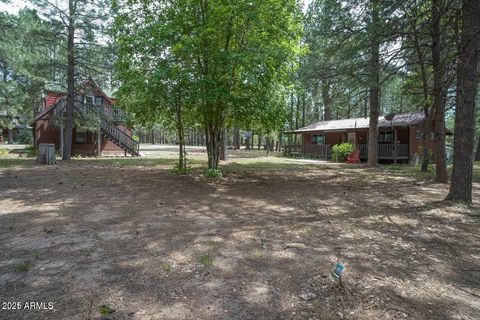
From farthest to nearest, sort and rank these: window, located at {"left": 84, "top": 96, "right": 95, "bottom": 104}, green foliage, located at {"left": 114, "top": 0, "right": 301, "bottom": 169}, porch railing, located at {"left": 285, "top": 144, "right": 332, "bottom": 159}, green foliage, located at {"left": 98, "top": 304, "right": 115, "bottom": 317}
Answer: porch railing, located at {"left": 285, "top": 144, "right": 332, "bottom": 159} < window, located at {"left": 84, "top": 96, "right": 95, "bottom": 104} < green foliage, located at {"left": 114, "top": 0, "right": 301, "bottom": 169} < green foliage, located at {"left": 98, "top": 304, "right": 115, "bottom": 317}

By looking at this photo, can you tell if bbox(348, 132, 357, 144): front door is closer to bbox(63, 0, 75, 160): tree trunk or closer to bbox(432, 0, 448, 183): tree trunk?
bbox(432, 0, 448, 183): tree trunk

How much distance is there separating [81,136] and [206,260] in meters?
24.3

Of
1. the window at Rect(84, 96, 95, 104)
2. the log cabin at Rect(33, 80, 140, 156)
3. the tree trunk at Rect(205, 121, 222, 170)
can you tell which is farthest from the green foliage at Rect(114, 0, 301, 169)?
the window at Rect(84, 96, 95, 104)

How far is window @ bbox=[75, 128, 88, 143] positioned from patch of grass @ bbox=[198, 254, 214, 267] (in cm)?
2387

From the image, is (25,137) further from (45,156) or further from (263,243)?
(263,243)

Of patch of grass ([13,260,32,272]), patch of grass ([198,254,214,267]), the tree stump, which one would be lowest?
patch of grass ([198,254,214,267])

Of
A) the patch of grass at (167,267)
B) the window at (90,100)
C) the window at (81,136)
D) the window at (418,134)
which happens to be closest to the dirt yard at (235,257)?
the patch of grass at (167,267)

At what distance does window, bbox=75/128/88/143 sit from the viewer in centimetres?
2386

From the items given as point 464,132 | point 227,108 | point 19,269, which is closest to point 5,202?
point 19,269

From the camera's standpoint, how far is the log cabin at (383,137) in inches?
822

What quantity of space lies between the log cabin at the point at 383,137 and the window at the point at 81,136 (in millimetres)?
18763

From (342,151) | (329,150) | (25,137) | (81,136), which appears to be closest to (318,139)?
(329,150)

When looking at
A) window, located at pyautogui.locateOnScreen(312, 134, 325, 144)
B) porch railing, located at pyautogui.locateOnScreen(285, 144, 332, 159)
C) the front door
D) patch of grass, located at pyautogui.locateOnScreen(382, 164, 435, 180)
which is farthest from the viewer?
window, located at pyautogui.locateOnScreen(312, 134, 325, 144)

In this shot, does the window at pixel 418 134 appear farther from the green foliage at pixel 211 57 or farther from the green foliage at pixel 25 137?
the green foliage at pixel 25 137
